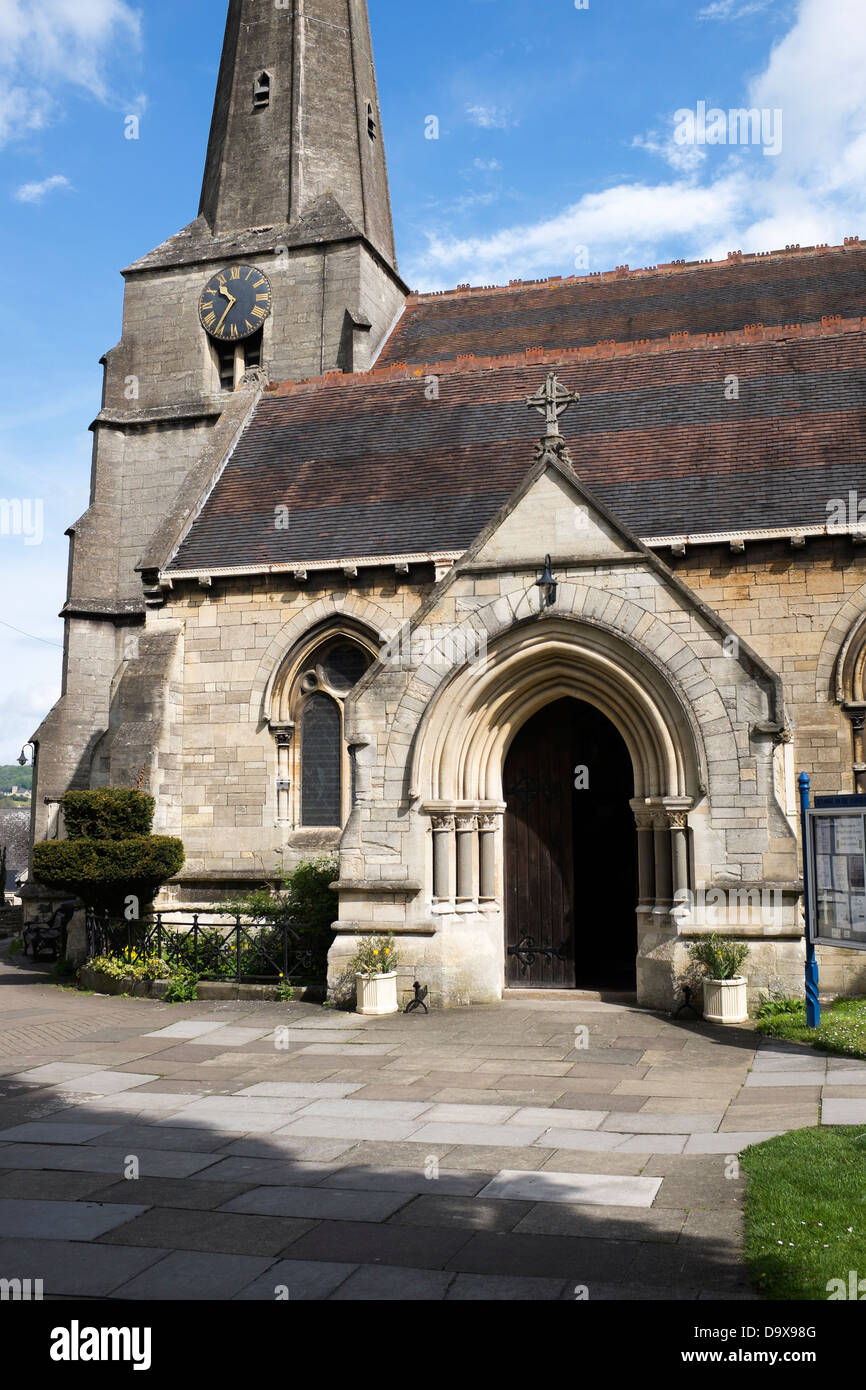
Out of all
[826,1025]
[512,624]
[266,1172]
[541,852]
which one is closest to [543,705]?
[512,624]

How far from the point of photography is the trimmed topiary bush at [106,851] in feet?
50.0

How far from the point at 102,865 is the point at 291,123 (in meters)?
20.6

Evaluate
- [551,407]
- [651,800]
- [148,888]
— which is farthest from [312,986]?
[551,407]

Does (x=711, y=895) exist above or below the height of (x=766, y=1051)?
above

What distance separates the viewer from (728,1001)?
12.0m

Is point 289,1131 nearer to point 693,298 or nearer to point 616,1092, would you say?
point 616,1092

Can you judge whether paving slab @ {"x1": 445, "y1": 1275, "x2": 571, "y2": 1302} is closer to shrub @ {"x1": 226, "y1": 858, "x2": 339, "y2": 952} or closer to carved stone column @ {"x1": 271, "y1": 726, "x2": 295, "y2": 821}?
shrub @ {"x1": 226, "y1": 858, "x2": 339, "y2": 952}

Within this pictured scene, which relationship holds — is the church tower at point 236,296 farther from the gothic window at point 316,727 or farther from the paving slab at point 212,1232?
the paving slab at point 212,1232

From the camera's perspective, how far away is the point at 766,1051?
10.5m

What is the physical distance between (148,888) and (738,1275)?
12.3 m

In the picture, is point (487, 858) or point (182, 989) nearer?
point (487, 858)

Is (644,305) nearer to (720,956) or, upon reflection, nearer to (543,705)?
(543,705)

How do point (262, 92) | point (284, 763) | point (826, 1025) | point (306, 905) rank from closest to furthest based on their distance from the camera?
point (826, 1025) → point (306, 905) → point (284, 763) → point (262, 92)

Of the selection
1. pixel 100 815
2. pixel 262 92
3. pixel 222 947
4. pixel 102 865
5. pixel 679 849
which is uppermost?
pixel 262 92
